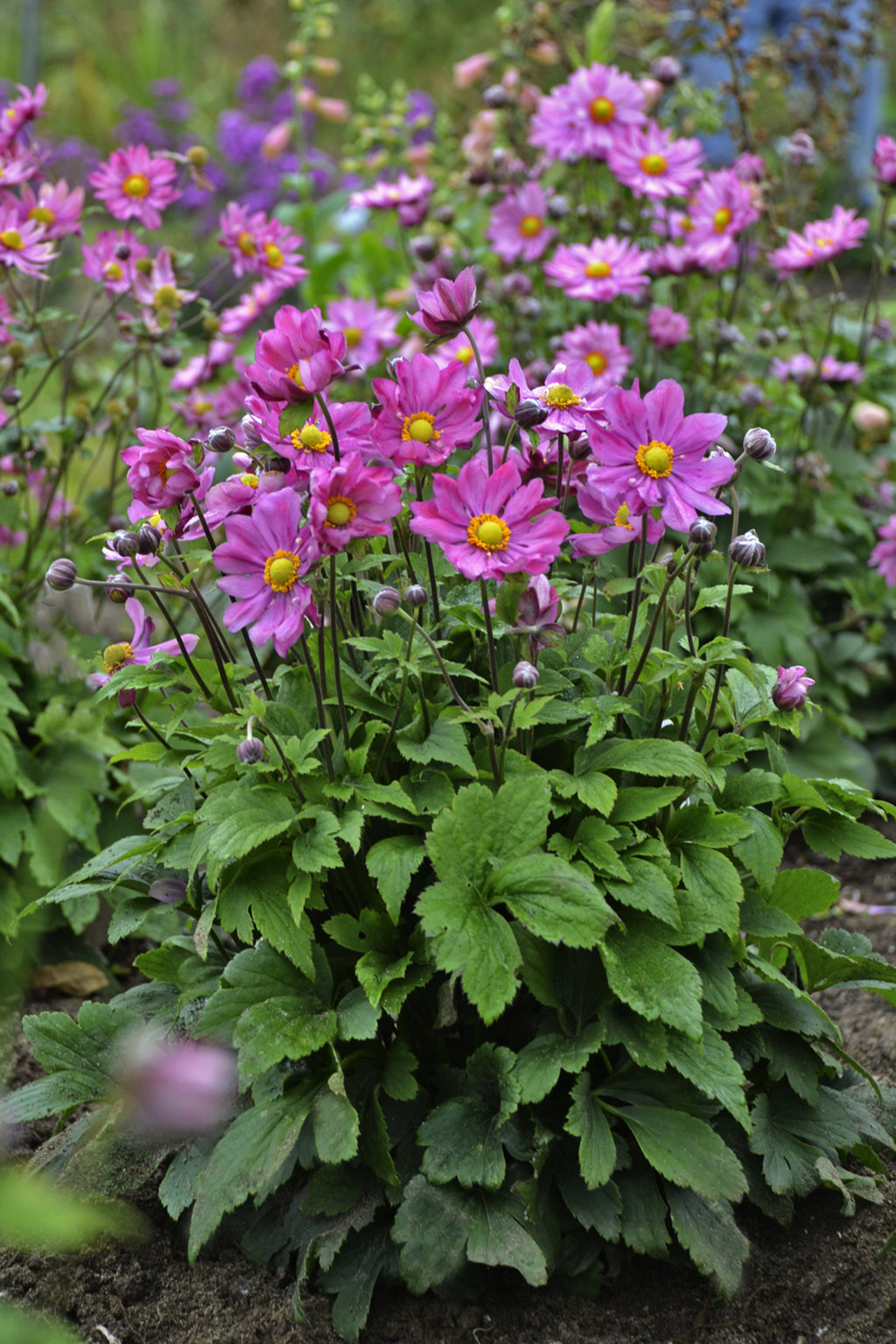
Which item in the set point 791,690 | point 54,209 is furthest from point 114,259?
point 791,690

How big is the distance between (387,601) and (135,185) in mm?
1594

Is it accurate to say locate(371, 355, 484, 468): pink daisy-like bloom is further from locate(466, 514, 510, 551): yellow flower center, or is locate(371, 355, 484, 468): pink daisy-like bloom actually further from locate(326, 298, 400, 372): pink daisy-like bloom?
locate(326, 298, 400, 372): pink daisy-like bloom

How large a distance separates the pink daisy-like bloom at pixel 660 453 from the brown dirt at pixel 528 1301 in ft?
3.18

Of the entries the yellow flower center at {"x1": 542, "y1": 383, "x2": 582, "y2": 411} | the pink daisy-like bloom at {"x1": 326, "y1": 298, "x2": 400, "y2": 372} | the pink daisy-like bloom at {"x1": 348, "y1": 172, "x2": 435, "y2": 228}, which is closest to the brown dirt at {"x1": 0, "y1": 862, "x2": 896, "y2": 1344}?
the yellow flower center at {"x1": 542, "y1": 383, "x2": 582, "y2": 411}

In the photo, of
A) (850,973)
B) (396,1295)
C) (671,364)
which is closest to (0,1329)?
(396,1295)

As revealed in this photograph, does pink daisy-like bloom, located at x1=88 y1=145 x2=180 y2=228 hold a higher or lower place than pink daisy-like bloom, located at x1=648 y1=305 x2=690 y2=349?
higher

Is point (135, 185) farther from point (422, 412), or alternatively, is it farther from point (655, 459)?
point (655, 459)

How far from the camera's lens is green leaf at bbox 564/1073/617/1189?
1376 millimetres

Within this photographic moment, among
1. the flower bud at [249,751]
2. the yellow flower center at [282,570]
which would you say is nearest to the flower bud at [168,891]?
the flower bud at [249,751]

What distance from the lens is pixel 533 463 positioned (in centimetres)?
162

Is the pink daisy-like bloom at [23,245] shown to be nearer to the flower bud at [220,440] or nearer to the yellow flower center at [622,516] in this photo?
the flower bud at [220,440]

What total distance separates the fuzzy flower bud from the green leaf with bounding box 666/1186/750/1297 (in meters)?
0.63

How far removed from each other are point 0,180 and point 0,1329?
7.56ft

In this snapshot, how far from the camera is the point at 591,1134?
55.6 inches
